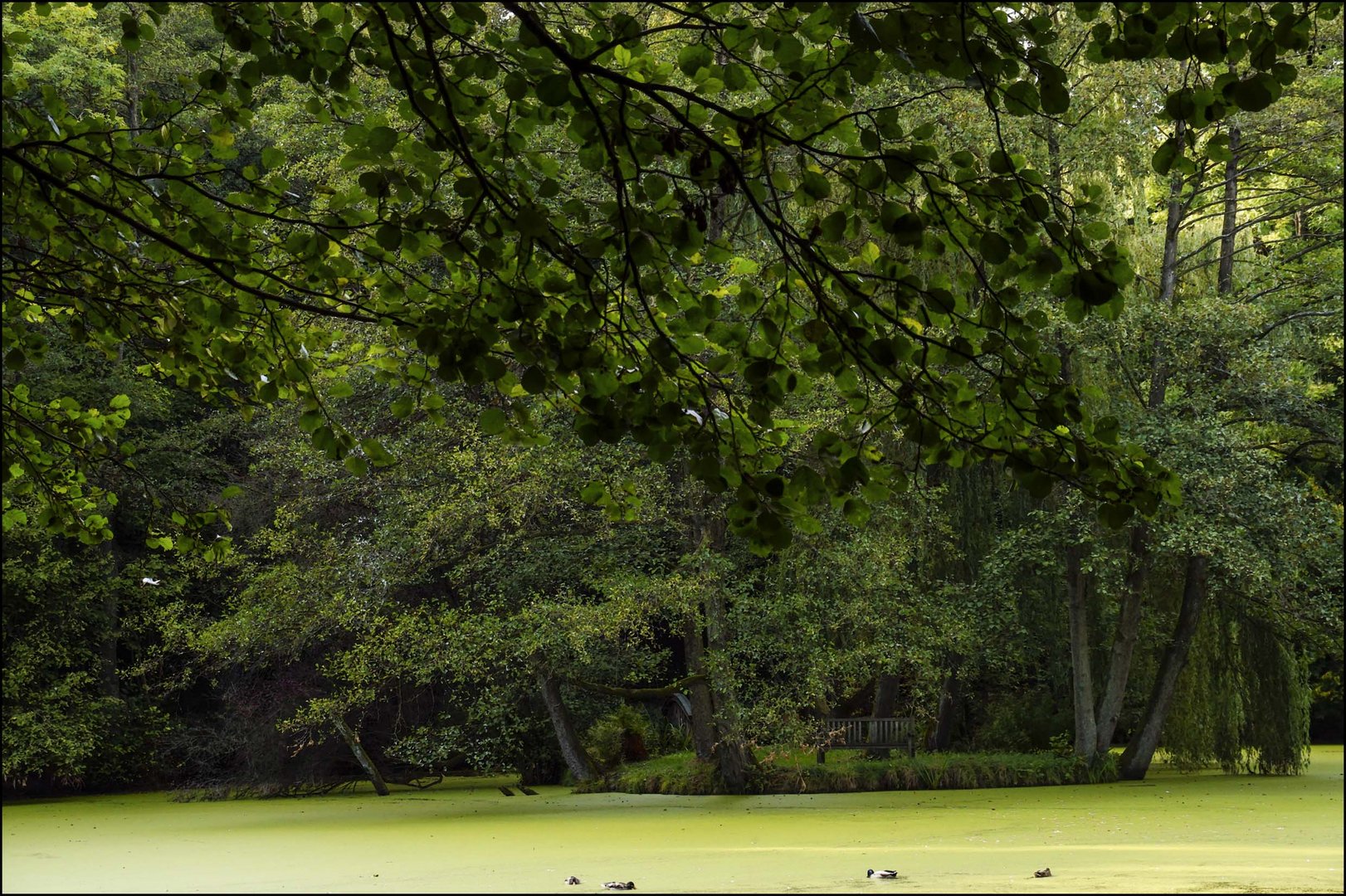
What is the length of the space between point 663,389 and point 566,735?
974 cm

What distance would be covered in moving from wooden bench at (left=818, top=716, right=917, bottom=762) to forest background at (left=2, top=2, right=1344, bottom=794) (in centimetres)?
68

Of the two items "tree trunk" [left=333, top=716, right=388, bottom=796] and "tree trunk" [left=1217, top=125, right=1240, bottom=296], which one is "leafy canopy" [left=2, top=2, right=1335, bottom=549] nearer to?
"tree trunk" [left=333, top=716, right=388, bottom=796]

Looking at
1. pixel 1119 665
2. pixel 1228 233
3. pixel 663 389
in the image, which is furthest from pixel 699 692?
pixel 663 389

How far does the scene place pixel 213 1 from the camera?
9.53 ft

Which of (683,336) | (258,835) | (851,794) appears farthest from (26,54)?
(683,336)

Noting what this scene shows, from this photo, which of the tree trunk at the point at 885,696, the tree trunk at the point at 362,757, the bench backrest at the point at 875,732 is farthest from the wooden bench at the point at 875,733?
the tree trunk at the point at 362,757

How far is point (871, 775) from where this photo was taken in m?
11.8

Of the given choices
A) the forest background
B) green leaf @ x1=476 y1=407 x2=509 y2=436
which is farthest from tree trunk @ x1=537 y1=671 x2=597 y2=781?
green leaf @ x1=476 y1=407 x2=509 y2=436

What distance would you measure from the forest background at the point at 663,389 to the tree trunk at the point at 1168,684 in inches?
1.7

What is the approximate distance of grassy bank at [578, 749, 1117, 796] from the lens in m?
11.5

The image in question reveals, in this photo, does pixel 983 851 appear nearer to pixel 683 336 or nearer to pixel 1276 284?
pixel 683 336

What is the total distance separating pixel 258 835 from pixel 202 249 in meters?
7.09

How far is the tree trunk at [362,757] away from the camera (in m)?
11.7

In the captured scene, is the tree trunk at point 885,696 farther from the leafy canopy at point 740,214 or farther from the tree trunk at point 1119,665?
the leafy canopy at point 740,214
